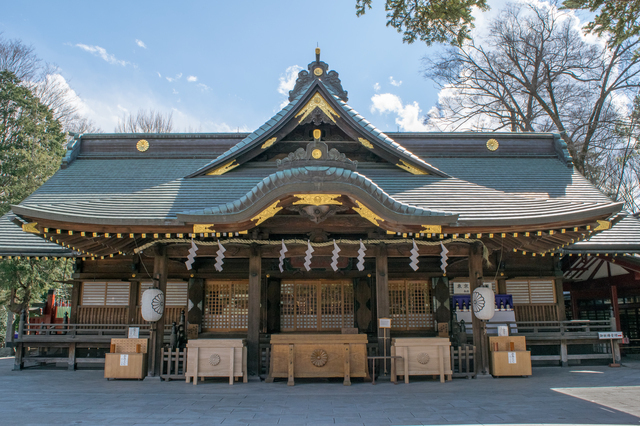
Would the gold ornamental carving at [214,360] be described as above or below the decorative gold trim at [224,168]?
below

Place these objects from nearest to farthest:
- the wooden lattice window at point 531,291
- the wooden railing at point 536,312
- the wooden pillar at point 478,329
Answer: the wooden pillar at point 478,329
the wooden railing at point 536,312
the wooden lattice window at point 531,291

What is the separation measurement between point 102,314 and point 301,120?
832 cm

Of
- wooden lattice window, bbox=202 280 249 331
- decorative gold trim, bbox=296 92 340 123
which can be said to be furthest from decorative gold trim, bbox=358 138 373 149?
wooden lattice window, bbox=202 280 249 331

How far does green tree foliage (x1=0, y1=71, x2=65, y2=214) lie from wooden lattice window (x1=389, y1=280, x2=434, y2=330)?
51.5 ft

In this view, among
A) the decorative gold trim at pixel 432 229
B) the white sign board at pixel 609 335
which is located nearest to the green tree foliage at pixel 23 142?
the decorative gold trim at pixel 432 229

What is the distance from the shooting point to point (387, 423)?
19.3 feet

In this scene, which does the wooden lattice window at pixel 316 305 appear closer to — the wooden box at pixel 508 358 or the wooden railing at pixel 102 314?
the wooden box at pixel 508 358

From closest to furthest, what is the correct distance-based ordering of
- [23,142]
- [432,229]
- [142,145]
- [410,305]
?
1. [432,229]
2. [410,305]
3. [142,145]
4. [23,142]

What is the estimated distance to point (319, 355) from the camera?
905 centimetres

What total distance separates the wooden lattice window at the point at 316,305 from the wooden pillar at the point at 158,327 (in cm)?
374

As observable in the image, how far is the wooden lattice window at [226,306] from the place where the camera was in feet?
41.6

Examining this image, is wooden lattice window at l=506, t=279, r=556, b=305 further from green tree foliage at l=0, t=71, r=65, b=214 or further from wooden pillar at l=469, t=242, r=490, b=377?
A: green tree foliage at l=0, t=71, r=65, b=214

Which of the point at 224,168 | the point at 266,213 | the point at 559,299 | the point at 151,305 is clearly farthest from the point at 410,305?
the point at 151,305

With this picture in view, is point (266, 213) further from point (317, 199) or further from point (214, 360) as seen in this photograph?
→ point (214, 360)
